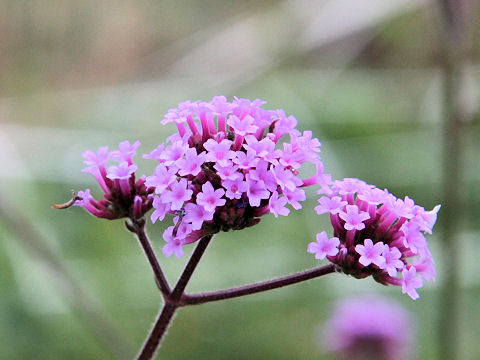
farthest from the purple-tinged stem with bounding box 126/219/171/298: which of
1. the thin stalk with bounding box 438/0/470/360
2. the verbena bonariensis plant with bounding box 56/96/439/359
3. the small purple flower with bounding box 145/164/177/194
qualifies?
the thin stalk with bounding box 438/0/470/360

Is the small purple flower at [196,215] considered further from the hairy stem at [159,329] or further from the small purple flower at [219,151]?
the hairy stem at [159,329]

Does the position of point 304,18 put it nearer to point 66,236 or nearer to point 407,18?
point 407,18

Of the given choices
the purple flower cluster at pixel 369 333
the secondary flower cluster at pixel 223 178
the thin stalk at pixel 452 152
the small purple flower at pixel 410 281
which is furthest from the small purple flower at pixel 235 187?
the purple flower cluster at pixel 369 333

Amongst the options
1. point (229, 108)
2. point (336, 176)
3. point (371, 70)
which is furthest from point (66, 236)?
point (371, 70)

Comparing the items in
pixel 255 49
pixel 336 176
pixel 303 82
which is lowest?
pixel 336 176

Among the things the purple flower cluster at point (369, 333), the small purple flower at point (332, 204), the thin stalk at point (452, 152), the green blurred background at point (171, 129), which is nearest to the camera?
the small purple flower at point (332, 204)

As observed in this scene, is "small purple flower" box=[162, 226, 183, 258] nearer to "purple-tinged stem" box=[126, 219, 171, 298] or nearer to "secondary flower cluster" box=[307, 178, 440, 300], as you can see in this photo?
"purple-tinged stem" box=[126, 219, 171, 298]

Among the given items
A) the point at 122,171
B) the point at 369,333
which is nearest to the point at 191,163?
the point at 122,171
